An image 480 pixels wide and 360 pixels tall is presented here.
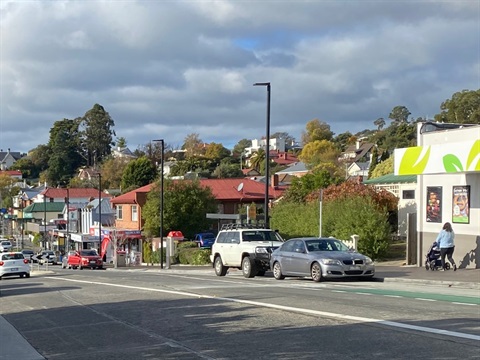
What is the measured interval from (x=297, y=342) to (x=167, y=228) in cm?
5526

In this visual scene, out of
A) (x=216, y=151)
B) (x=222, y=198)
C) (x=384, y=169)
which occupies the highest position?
(x=216, y=151)

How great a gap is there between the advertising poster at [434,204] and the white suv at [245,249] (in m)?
5.89

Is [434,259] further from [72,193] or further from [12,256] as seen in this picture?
[72,193]

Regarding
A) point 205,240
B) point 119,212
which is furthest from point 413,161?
point 119,212

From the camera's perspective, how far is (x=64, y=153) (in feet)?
476

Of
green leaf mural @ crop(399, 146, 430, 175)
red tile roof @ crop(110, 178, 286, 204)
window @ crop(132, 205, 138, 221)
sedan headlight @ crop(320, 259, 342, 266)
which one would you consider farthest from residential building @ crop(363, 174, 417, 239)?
window @ crop(132, 205, 138, 221)

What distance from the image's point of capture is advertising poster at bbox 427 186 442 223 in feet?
89.0

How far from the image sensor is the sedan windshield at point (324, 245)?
23672 mm

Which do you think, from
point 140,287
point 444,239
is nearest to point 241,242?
point 140,287

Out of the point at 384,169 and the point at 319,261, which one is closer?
the point at 319,261

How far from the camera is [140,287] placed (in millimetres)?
22953

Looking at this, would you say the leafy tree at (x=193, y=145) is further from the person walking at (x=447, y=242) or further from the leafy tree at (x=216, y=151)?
the person walking at (x=447, y=242)

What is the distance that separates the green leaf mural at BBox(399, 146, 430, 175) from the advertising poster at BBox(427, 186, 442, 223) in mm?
1359

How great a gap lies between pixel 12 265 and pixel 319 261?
21.8 m
